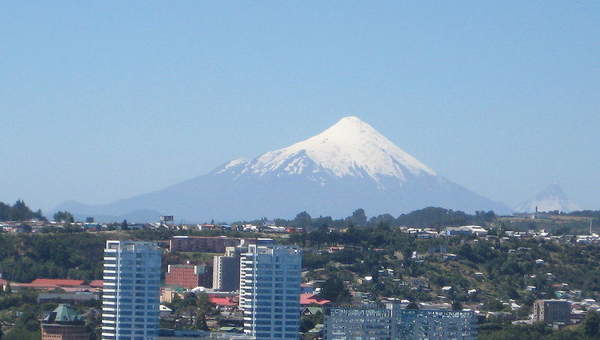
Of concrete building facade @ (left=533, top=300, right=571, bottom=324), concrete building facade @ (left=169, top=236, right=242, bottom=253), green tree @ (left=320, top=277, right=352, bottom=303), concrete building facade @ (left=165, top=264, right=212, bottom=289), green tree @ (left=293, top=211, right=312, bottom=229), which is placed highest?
green tree @ (left=293, top=211, right=312, bottom=229)

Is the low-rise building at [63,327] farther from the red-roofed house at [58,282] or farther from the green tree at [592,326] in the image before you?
the green tree at [592,326]

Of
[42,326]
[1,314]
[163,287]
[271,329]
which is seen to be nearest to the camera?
[271,329]

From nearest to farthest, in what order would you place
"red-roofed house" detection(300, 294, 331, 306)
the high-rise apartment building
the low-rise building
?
the low-rise building
"red-roofed house" detection(300, 294, 331, 306)
the high-rise apartment building

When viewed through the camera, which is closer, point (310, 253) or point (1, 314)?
point (1, 314)

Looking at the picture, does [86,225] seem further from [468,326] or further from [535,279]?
[468,326]

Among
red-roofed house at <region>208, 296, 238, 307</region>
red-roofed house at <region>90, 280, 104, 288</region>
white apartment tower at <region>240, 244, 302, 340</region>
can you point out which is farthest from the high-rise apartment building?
white apartment tower at <region>240, 244, 302, 340</region>

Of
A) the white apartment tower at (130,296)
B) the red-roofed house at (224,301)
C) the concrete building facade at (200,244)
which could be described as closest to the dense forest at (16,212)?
the concrete building facade at (200,244)

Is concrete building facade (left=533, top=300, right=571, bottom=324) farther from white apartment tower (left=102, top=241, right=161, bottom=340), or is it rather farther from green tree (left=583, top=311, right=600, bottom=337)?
white apartment tower (left=102, top=241, right=161, bottom=340)

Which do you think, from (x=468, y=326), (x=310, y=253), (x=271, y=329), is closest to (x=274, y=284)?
(x=271, y=329)
